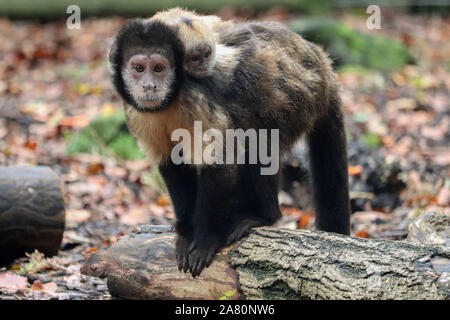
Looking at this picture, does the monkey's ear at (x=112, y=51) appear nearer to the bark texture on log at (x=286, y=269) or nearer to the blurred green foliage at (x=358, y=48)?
the bark texture on log at (x=286, y=269)

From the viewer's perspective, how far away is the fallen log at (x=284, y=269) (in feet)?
11.7

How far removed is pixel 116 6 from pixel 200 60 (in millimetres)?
11147

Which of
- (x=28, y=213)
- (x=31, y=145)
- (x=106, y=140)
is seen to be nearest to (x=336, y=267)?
(x=28, y=213)

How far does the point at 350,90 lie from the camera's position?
34.2 feet

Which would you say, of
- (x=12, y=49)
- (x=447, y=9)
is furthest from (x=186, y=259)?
(x=447, y=9)

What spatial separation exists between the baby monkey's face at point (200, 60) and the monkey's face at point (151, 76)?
12 centimetres

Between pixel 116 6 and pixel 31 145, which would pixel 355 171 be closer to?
pixel 31 145

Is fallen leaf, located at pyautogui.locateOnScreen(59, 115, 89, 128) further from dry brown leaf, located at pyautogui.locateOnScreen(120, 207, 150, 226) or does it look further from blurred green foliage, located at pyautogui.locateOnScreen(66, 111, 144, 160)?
dry brown leaf, located at pyautogui.locateOnScreen(120, 207, 150, 226)

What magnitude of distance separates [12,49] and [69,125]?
5050 millimetres

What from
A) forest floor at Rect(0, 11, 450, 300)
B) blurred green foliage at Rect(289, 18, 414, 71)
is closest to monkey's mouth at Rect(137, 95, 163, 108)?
forest floor at Rect(0, 11, 450, 300)

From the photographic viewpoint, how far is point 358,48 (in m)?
11.5

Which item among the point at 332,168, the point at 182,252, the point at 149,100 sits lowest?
the point at 182,252

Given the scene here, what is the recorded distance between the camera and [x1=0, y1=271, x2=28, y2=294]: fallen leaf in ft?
14.8

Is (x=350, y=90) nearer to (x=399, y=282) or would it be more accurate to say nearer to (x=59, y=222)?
(x=59, y=222)
